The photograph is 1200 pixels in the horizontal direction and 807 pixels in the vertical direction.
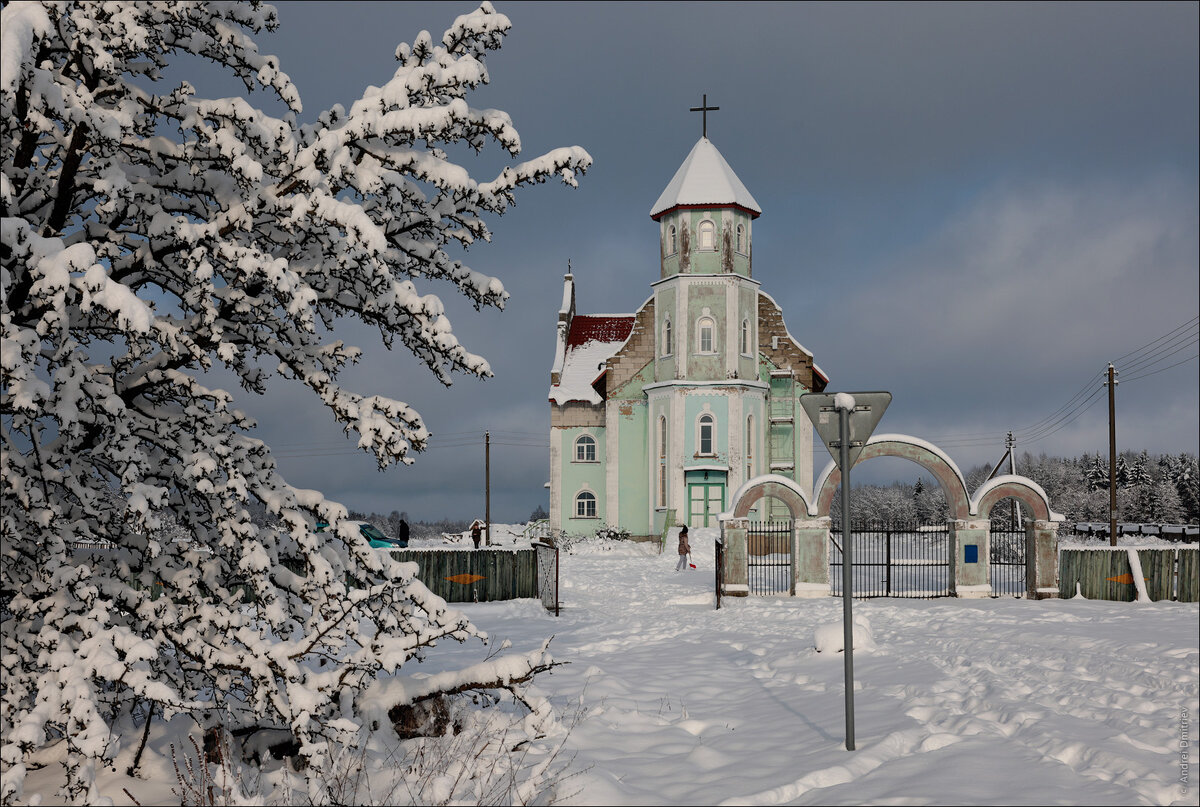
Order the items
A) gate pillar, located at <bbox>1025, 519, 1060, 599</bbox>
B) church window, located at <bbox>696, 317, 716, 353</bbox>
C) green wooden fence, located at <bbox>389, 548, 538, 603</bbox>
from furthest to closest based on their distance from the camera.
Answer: church window, located at <bbox>696, 317, 716, 353</bbox> → gate pillar, located at <bbox>1025, 519, 1060, 599</bbox> → green wooden fence, located at <bbox>389, 548, 538, 603</bbox>

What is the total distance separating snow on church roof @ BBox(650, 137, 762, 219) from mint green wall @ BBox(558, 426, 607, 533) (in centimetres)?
1052

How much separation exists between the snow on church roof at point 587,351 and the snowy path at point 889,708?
2434 cm

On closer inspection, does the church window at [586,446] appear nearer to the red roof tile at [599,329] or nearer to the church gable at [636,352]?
the church gable at [636,352]

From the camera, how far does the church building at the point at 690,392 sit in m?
37.2

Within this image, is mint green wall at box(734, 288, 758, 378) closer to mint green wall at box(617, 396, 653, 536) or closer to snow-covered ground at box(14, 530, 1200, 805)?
mint green wall at box(617, 396, 653, 536)

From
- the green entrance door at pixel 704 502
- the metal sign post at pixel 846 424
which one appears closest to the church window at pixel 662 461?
the green entrance door at pixel 704 502

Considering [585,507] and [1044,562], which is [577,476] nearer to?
[585,507]

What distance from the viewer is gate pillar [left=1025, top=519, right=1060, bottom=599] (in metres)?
23.2

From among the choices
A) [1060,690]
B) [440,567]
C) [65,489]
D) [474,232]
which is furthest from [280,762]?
[440,567]

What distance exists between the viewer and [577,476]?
41312 mm

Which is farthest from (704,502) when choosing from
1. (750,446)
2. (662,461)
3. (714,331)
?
(714,331)

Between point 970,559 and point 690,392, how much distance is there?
15780 millimetres

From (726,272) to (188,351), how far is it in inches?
1272

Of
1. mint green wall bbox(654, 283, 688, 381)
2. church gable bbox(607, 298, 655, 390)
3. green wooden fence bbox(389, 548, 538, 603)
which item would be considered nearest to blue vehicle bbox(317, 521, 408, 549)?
green wooden fence bbox(389, 548, 538, 603)
